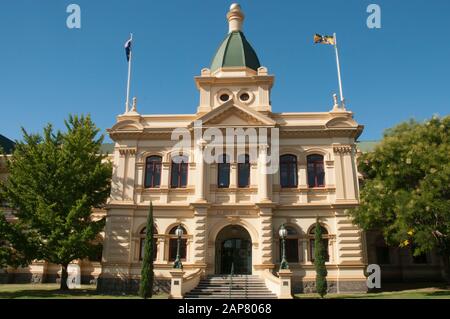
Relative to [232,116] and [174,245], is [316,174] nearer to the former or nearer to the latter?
[232,116]

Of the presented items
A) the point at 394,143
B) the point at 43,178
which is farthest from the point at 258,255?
the point at 43,178

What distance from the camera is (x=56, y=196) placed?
1155 inches

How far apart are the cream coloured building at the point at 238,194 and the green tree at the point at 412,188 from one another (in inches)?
130

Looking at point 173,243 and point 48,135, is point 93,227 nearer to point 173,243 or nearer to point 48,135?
point 173,243

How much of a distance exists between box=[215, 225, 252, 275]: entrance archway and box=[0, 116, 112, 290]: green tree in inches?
360

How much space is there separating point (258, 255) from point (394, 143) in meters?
11.9

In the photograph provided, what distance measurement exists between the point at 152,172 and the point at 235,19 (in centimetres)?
1721

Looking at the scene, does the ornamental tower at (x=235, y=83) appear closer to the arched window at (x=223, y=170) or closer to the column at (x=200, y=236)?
the arched window at (x=223, y=170)

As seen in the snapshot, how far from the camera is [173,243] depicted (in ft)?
99.9

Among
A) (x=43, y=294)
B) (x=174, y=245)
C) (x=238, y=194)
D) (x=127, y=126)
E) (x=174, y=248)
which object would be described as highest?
(x=127, y=126)

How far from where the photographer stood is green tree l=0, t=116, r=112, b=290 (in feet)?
92.6

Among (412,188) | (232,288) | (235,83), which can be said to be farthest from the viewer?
(235,83)

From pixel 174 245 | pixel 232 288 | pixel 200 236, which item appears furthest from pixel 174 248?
pixel 232 288

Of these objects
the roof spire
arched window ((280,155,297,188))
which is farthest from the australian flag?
arched window ((280,155,297,188))
